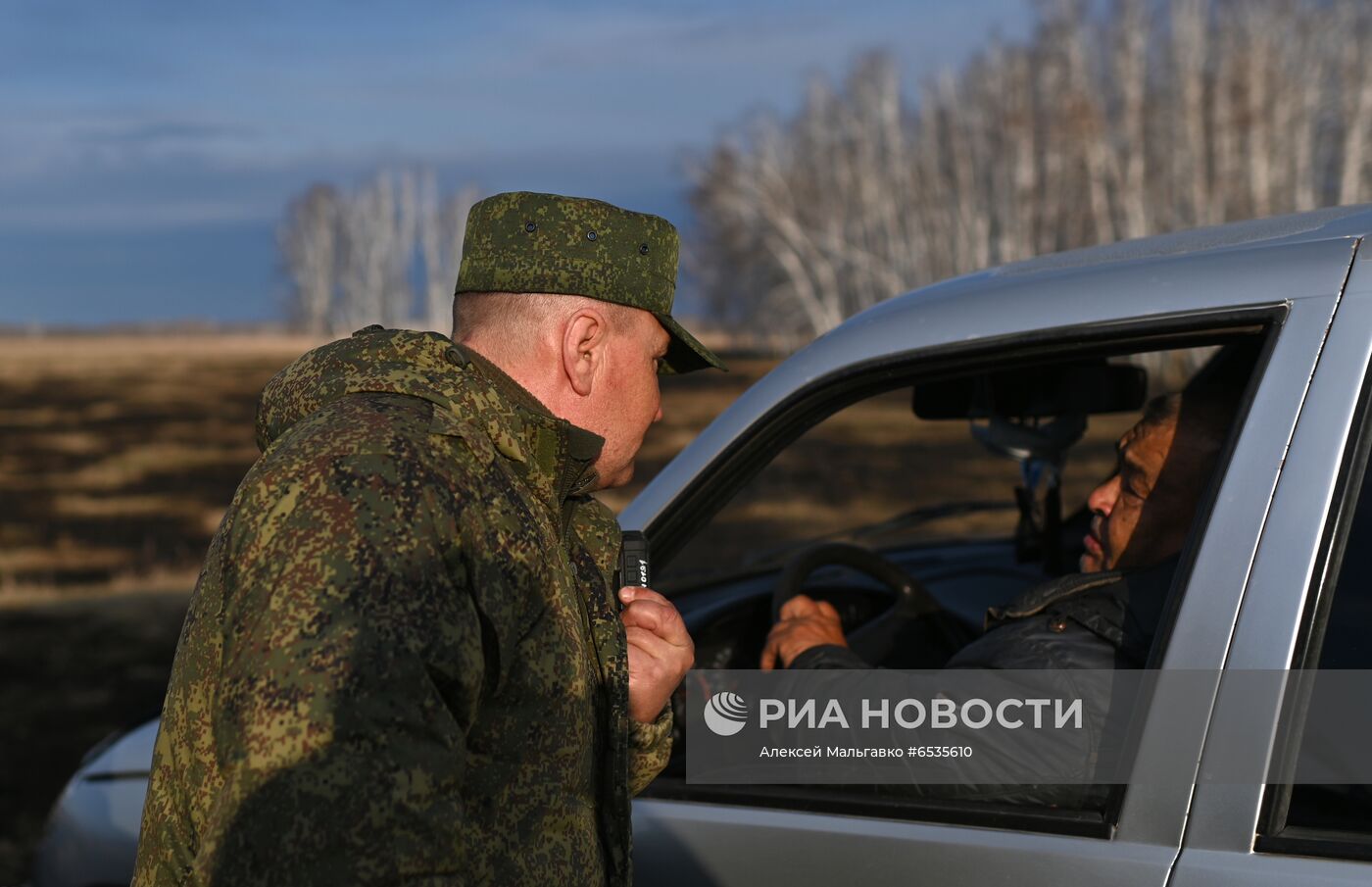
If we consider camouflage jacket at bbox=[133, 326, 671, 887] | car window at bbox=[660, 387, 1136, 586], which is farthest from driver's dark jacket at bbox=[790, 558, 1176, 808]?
car window at bbox=[660, 387, 1136, 586]

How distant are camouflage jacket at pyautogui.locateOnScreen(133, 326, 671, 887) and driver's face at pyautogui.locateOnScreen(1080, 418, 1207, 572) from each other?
122 cm

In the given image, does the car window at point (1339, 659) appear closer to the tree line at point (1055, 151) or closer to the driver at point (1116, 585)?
the driver at point (1116, 585)

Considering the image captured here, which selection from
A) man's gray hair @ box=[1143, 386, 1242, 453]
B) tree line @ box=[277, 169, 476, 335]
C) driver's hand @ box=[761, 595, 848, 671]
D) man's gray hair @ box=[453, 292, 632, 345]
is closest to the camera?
man's gray hair @ box=[453, 292, 632, 345]

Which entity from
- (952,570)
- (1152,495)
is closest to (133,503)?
(952,570)

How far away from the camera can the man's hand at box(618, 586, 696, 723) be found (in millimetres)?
1624

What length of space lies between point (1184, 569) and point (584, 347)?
2.56 feet

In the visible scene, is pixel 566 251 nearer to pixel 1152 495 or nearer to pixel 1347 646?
pixel 1347 646

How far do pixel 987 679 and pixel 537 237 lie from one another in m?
0.96

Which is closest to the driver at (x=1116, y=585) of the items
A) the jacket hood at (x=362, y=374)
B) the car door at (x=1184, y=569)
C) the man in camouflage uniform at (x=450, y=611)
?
the car door at (x=1184, y=569)

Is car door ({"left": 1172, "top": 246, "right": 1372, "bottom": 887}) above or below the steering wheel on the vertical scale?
below

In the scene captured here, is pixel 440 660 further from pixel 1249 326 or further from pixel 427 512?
pixel 1249 326

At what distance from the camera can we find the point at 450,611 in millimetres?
1254
